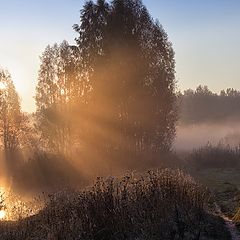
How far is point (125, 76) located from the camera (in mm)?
36406

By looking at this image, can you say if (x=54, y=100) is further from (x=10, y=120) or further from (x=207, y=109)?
(x=207, y=109)

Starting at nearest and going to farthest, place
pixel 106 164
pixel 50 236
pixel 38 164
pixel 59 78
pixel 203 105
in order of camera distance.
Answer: pixel 50 236 < pixel 106 164 < pixel 38 164 < pixel 59 78 < pixel 203 105

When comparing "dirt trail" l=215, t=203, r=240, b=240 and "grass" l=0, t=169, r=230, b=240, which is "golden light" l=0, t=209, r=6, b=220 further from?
"dirt trail" l=215, t=203, r=240, b=240

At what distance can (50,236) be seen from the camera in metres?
12.6

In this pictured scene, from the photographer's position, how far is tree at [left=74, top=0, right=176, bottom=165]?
36.4 m

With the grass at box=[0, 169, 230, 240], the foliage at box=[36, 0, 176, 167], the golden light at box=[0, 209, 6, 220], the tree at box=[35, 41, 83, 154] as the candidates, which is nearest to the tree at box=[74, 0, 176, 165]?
the foliage at box=[36, 0, 176, 167]

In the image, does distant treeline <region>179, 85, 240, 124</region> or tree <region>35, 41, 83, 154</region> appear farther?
distant treeline <region>179, 85, 240, 124</region>

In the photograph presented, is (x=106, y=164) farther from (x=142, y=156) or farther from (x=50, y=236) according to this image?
(x=50, y=236)

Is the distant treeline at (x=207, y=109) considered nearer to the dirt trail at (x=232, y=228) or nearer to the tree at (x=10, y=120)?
the tree at (x=10, y=120)

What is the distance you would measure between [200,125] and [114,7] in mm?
87684

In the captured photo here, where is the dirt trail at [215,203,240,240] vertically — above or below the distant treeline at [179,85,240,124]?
below

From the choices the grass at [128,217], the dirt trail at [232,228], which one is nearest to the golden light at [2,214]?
the grass at [128,217]

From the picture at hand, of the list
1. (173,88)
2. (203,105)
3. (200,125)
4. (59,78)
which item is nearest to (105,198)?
(173,88)

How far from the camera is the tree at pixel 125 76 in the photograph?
119ft
